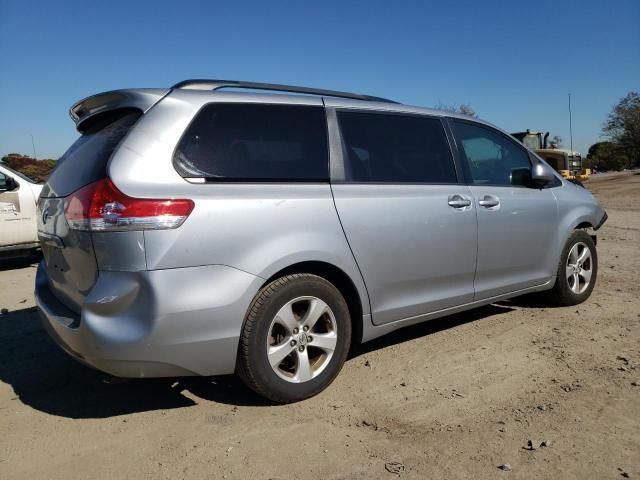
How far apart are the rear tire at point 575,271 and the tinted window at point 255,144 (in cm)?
283

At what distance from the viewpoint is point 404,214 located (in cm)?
355

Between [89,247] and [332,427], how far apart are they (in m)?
1.61

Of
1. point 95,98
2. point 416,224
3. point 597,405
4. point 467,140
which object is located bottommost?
point 597,405

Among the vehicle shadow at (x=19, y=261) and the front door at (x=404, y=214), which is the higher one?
the front door at (x=404, y=214)

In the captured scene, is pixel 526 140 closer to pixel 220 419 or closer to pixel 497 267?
pixel 497 267

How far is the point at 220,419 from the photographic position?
9.83 feet

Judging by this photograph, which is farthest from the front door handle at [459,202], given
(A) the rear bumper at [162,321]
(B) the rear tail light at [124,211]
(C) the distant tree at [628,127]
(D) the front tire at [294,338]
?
(C) the distant tree at [628,127]

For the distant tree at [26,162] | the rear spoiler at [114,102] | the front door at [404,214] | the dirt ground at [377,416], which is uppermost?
the distant tree at [26,162]

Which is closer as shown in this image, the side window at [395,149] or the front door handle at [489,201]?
the side window at [395,149]

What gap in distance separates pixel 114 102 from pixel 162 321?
1.40 meters

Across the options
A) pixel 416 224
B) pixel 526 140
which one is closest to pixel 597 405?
pixel 416 224

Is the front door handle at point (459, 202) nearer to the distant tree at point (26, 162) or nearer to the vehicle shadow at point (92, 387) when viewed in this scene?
the vehicle shadow at point (92, 387)

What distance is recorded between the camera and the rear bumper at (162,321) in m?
2.60

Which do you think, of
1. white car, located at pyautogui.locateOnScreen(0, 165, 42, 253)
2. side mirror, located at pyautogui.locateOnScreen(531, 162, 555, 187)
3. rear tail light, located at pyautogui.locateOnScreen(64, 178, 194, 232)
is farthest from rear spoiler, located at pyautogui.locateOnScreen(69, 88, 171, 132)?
white car, located at pyautogui.locateOnScreen(0, 165, 42, 253)
